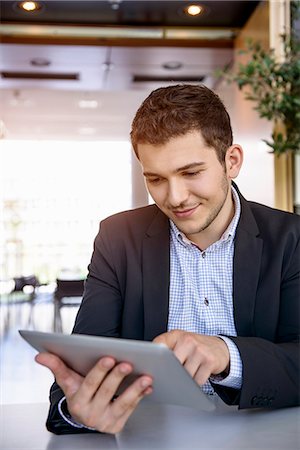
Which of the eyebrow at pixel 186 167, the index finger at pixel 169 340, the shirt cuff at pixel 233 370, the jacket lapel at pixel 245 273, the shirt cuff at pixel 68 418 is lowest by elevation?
the shirt cuff at pixel 68 418

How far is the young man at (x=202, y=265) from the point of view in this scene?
1.30 meters

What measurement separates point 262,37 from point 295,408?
3.72m

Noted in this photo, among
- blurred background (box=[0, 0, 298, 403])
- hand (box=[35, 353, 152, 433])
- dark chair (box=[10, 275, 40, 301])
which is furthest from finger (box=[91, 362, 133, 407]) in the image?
dark chair (box=[10, 275, 40, 301])

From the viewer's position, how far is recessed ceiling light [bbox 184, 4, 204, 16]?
16.1 feet

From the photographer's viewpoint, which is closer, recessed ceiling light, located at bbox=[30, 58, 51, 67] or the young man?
the young man

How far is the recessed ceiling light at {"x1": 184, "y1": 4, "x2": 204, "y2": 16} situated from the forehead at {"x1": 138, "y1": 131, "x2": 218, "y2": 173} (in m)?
3.88

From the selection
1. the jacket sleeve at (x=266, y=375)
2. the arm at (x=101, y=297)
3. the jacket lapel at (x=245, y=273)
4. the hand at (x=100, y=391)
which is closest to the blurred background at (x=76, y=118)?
the arm at (x=101, y=297)

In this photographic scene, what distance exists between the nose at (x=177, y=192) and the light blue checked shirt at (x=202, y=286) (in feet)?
0.89

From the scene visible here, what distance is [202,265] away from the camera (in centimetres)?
159

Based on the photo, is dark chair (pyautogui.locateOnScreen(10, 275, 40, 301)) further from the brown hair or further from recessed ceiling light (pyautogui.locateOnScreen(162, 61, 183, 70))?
the brown hair

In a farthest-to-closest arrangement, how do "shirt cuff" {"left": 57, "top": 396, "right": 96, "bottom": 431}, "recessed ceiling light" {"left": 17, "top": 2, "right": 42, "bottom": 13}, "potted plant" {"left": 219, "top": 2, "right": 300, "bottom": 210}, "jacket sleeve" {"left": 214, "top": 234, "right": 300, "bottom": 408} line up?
1. "recessed ceiling light" {"left": 17, "top": 2, "right": 42, "bottom": 13}
2. "potted plant" {"left": 219, "top": 2, "right": 300, "bottom": 210}
3. "jacket sleeve" {"left": 214, "top": 234, "right": 300, "bottom": 408}
4. "shirt cuff" {"left": 57, "top": 396, "right": 96, "bottom": 431}

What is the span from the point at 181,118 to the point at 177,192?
0.57ft

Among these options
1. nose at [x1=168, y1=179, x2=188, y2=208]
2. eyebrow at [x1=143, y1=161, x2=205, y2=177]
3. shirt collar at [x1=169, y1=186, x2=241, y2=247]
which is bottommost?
shirt collar at [x1=169, y1=186, x2=241, y2=247]

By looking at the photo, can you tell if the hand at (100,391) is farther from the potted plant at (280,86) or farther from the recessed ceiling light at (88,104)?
the recessed ceiling light at (88,104)
